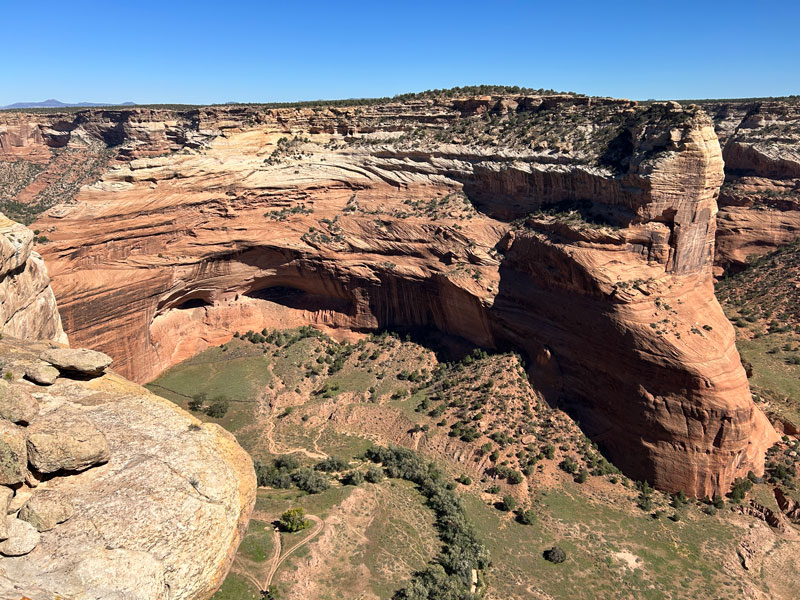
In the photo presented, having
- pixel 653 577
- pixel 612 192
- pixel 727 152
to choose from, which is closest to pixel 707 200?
pixel 612 192

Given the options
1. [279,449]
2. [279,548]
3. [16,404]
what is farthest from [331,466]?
[16,404]

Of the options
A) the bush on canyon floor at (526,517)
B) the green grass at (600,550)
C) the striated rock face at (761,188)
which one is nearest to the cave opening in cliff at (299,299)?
the green grass at (600,550)

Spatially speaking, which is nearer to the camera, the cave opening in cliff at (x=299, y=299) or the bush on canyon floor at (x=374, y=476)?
the bush on canyon floor at (x=374, y=476)

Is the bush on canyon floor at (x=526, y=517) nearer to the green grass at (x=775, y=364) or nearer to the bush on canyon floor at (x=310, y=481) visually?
the bush on canyon floor at (x=310, y=481)

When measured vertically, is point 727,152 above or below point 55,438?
above

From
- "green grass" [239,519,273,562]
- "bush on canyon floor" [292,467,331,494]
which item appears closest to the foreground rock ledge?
"green grass" [239,519,273,562]

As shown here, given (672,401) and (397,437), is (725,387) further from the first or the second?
(397,437)
